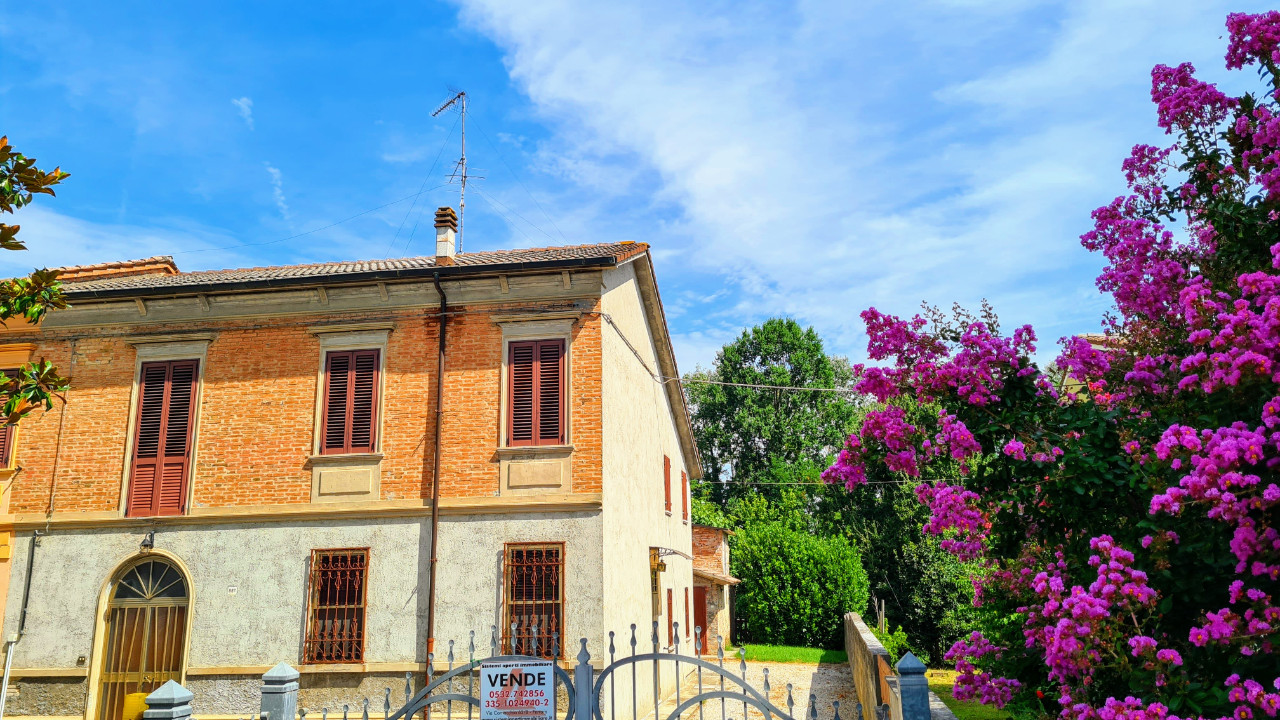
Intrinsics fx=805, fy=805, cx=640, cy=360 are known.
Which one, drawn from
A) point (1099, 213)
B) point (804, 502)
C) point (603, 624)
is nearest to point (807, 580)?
point (804, 502)

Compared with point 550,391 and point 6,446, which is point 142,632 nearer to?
point 6,446

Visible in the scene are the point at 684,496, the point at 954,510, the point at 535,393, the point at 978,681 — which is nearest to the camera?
the point at 954,510

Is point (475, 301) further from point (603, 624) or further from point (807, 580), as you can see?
point (807, 580)

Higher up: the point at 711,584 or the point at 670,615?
the point at 711,584

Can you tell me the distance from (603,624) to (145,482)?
8.01 metres

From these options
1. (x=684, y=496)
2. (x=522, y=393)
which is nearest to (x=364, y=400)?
(x=522, y=393)

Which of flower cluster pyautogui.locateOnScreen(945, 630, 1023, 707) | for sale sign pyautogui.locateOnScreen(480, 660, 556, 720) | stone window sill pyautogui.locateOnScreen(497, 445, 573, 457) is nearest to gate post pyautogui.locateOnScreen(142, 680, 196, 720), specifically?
for sale sign pyautogui.locateOnScreen(480, 660, 556, 720)

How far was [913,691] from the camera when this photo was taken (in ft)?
15.4

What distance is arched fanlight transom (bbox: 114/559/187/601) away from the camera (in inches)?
509

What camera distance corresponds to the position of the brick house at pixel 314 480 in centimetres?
1216

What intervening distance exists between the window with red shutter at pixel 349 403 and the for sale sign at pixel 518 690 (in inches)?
318

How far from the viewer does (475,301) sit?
43.2 feet

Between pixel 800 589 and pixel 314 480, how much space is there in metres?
19.7

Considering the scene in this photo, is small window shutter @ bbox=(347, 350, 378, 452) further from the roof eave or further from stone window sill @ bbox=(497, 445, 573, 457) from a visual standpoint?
stone window sill @ bbox=(497, 445, 573, 457)
